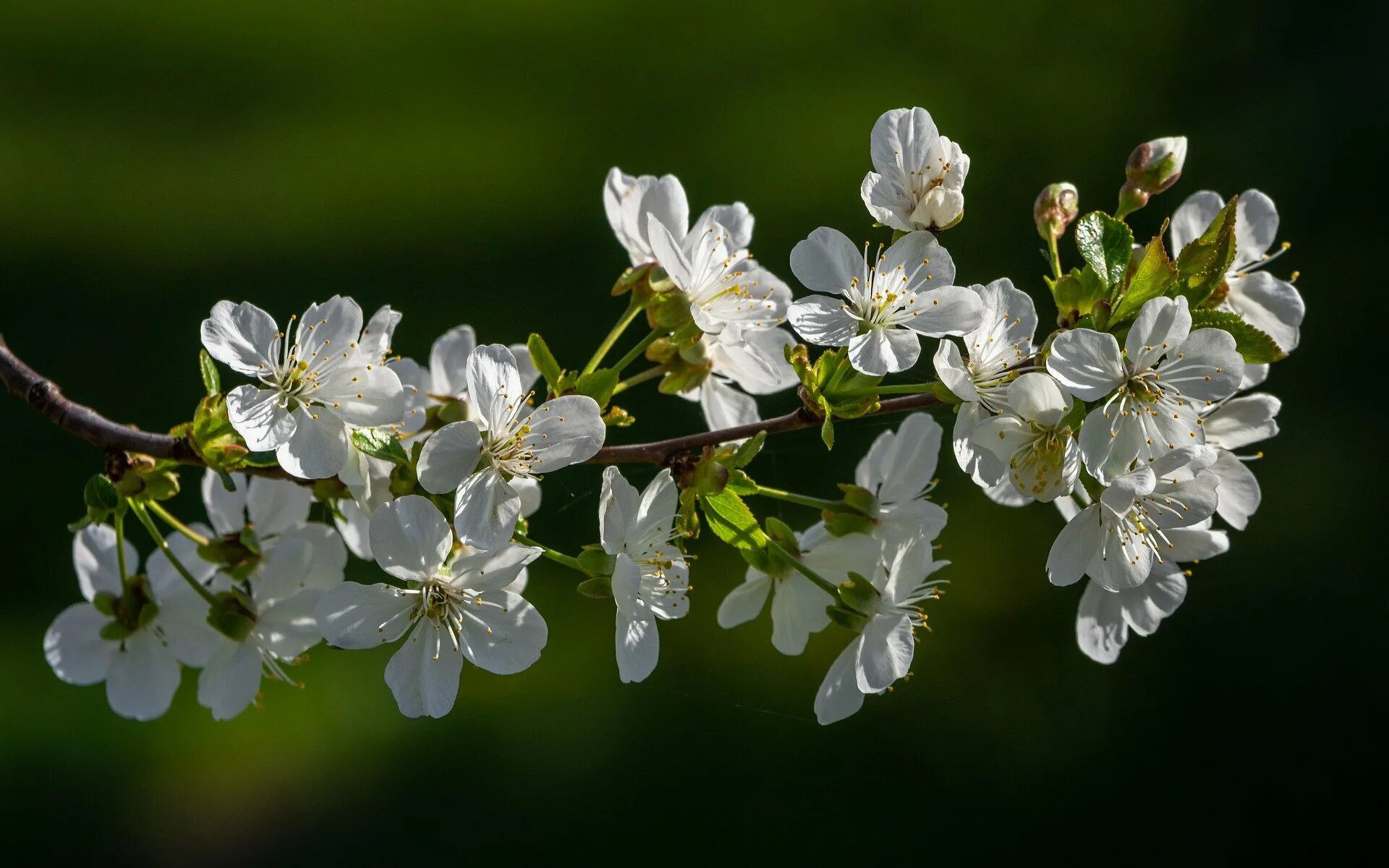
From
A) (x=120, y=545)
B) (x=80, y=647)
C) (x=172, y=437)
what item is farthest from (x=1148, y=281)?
(x=80, y=647)

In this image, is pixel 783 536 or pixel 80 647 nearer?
pixel 783 536

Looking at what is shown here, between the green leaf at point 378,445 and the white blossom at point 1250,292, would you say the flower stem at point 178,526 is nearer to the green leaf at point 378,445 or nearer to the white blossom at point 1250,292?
the green leaf at point 378,445

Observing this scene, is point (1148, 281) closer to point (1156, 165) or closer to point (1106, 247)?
point (1106, 247)

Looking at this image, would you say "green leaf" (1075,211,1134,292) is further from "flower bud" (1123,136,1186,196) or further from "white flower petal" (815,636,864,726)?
"white flower petal" (815,636,864,726)

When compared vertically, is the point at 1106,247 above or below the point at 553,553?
above

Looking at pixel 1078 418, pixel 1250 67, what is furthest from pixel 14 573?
pixel 1250 67

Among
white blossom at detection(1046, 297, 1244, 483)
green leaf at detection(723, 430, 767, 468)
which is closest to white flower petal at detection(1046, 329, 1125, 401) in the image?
white blossom at detection(1046, 297, 1244, 483)
